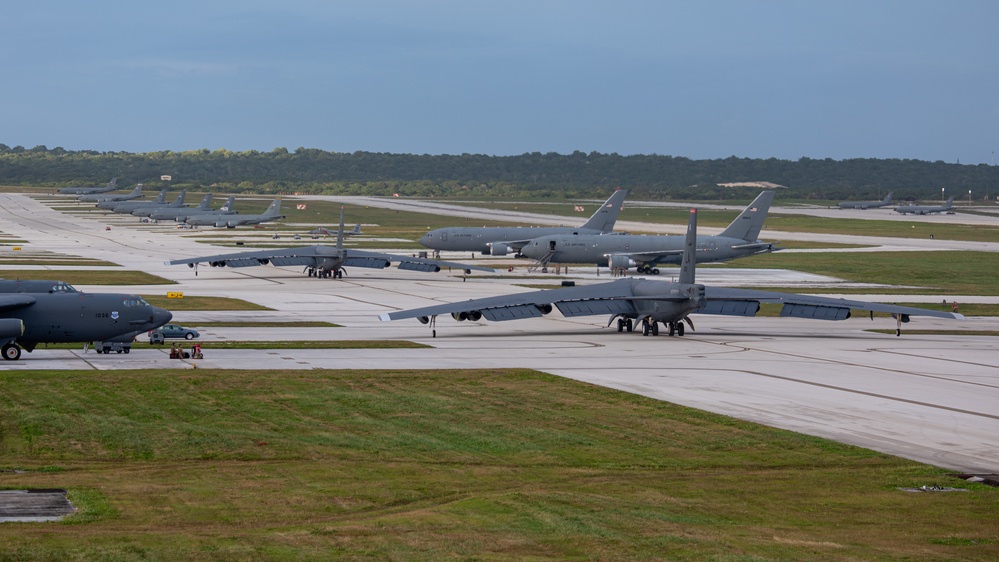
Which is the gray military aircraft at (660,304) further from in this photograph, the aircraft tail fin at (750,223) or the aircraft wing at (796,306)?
the aircraft tail fin at (750,223)

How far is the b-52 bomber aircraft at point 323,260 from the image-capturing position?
90.4 meters

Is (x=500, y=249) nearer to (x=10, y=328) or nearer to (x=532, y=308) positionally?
(x=532, y=308)

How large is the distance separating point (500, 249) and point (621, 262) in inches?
577

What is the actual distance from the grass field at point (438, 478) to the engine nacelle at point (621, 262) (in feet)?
188

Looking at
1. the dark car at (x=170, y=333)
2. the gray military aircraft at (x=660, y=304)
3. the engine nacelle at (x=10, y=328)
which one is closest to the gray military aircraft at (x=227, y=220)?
the gray military aircraft at (x=660, y=304)

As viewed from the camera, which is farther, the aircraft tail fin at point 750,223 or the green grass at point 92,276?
the aircraft tail fin at point 750,223

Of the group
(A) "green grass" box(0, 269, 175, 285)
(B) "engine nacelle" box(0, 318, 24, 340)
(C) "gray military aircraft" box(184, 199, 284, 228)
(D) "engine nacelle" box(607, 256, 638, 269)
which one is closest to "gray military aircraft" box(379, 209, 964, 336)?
(B) "engine nacelle" box(0, 318, 24, 340)

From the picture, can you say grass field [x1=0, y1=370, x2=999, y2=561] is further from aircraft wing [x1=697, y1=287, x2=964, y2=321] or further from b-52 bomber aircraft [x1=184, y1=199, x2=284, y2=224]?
b-52 bomber aircraft [x1=184, y1=199, x2=284, y2=224]

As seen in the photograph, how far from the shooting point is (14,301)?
47344 millimetres

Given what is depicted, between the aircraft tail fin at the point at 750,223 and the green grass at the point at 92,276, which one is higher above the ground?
the aircraft tail fin at the point at 750,223

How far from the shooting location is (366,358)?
49.2 meters

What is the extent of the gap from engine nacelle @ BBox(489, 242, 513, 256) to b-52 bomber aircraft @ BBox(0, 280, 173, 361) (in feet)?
203

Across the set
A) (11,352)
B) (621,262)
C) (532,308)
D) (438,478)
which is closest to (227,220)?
(621,262)

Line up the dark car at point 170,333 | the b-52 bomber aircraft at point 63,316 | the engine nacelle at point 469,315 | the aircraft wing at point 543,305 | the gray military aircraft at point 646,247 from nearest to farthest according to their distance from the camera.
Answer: the b-52 bomber aircraft at point 63,316 → the dark car at point 170,333 → the aircraft wing at point 543,305 → the engine nacelle at point 469,315 → the gray military aircraft at point 646,247
